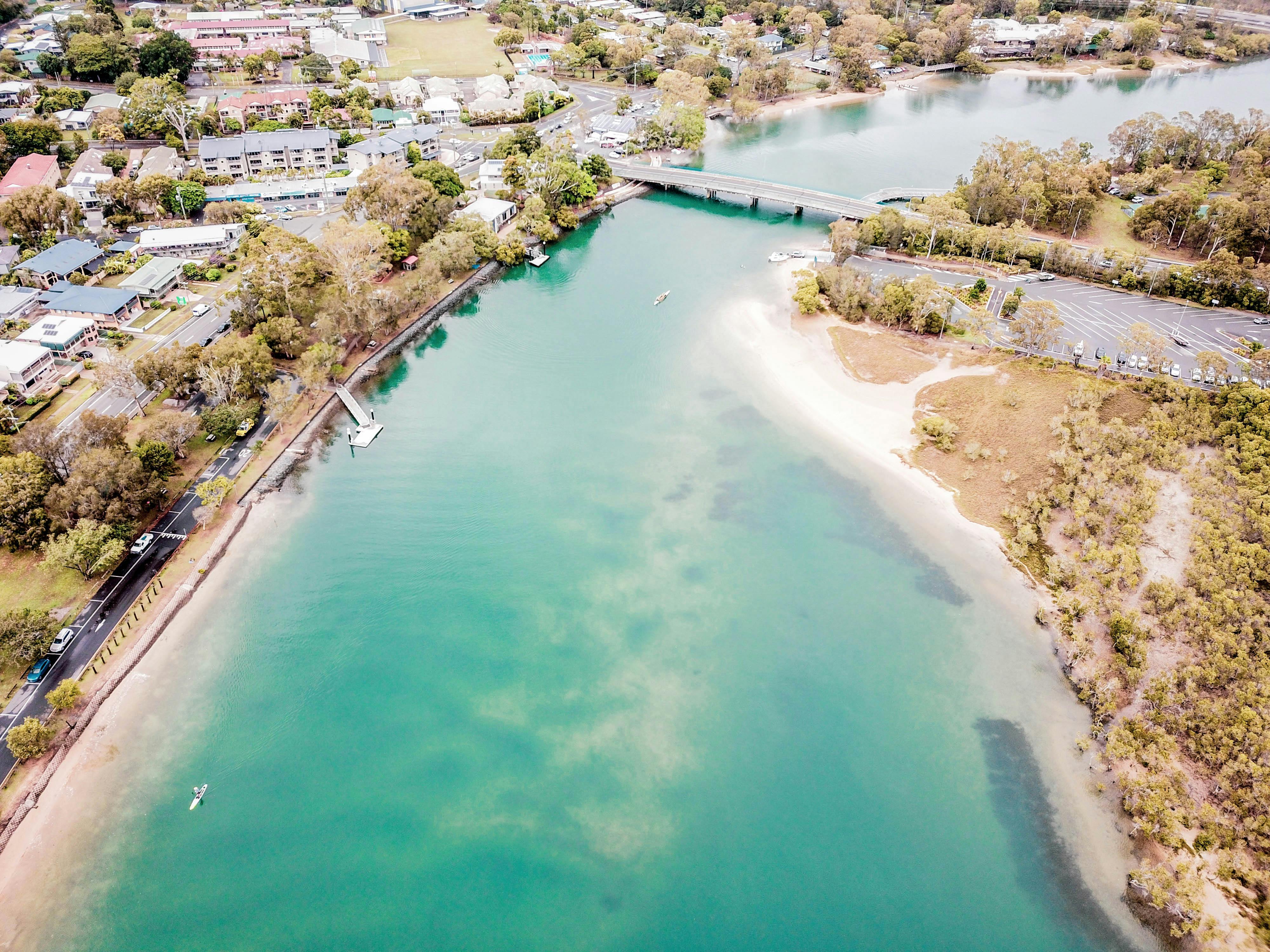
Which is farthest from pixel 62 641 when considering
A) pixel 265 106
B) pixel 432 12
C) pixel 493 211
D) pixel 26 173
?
pixel 432 12

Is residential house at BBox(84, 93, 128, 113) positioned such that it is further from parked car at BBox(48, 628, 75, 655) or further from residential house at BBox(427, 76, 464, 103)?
parked car at BBox(48, 628, 75, 655)

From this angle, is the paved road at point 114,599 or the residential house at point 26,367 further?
the residential house at point 26,367

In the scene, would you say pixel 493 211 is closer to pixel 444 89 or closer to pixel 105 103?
pixel 444 89

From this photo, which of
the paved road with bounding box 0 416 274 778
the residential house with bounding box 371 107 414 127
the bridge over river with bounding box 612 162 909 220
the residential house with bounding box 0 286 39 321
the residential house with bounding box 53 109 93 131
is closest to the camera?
the paved road with bounding box 0 416 274 778

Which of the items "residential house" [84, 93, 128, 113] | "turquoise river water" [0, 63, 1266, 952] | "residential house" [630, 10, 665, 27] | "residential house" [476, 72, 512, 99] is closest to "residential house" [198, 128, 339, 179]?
"residential house" [84, 93, 128, 113]

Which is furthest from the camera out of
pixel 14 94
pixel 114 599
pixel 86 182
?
pixel 14 94

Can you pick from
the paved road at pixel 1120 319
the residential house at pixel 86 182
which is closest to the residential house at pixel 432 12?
the residential house at pixel 86 182

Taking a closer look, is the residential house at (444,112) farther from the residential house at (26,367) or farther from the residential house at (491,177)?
the residential house at (26,367)
